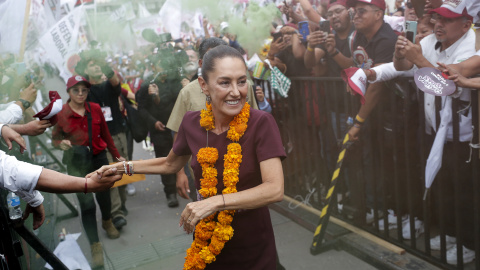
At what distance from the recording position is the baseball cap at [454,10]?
130 inches

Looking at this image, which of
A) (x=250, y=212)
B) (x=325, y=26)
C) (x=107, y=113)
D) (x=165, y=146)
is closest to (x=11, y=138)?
(x=250, y=212)

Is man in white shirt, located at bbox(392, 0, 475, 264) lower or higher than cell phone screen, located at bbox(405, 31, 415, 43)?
lower

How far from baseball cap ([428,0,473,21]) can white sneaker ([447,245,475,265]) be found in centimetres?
186

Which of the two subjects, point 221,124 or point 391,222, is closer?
point 221,124

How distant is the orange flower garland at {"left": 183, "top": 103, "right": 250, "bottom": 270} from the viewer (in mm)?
2240

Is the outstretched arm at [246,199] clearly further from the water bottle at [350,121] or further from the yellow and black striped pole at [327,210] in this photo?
the water bottle at [350,121]

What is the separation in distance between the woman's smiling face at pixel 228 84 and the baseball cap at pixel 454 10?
1.94 metres

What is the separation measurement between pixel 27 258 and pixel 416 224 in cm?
348

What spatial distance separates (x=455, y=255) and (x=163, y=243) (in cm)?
298

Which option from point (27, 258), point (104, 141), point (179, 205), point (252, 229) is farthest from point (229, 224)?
point (179, 205)

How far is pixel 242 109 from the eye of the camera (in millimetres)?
2365

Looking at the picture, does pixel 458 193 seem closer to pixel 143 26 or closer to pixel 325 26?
pixel 325 26

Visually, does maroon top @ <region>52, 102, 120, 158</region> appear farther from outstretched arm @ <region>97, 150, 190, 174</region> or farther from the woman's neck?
the woman's neck

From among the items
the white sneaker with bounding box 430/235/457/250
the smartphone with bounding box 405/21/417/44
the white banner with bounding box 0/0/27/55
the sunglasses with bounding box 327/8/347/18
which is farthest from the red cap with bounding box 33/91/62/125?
the white sneaker with bounding box 430/235/457/250
